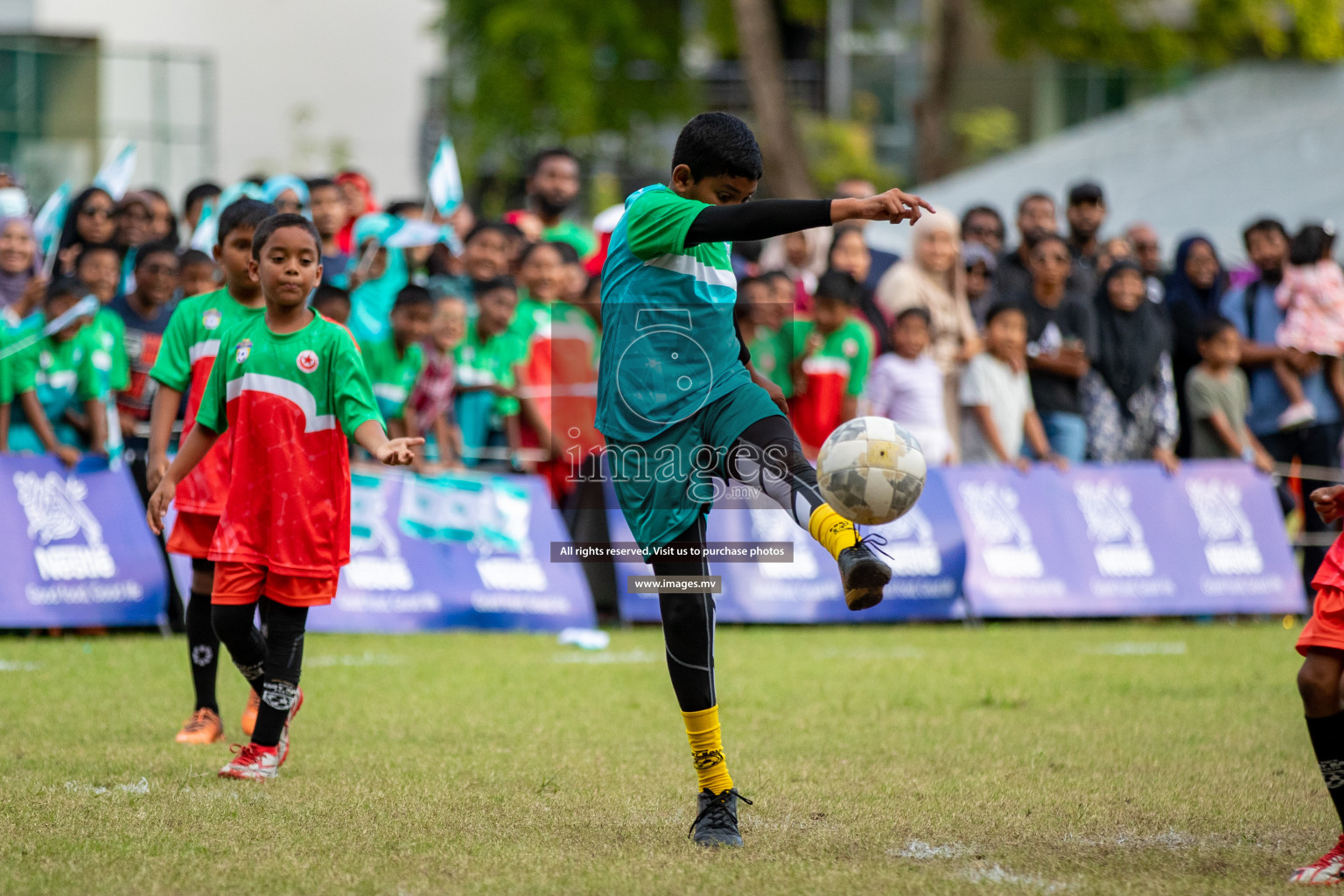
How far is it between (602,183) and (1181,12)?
1321 centimetres

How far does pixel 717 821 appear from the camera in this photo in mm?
4922

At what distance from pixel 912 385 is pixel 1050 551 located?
1619 mm

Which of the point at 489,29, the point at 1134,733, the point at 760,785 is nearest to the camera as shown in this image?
the point at 760,785

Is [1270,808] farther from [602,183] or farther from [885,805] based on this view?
[602,183]

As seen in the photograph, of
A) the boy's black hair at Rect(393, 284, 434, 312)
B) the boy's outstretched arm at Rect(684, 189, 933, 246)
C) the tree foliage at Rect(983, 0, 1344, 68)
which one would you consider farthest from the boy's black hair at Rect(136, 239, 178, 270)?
the tree foliage at Rect(983, 0, 1344, 68)

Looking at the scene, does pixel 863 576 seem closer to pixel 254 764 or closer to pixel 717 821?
pixel 717 821

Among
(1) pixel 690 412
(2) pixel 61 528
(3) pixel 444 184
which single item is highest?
(3) pixel 444 184

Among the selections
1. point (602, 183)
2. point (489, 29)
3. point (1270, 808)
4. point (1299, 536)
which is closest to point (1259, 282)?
point (1299, 536)

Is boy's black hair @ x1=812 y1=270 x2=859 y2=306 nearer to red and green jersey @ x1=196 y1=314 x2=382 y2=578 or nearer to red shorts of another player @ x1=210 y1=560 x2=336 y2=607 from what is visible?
red and green jersey @ x1=196 y1=314 x2=382 y2=578

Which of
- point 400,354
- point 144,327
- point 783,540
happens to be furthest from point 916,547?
point 144,327

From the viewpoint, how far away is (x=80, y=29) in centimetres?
3675

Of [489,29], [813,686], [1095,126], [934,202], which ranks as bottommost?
[813,686]

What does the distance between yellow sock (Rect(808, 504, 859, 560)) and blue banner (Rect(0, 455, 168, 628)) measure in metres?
6.57

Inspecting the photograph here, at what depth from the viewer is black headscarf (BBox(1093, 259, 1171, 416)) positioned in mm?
12211
